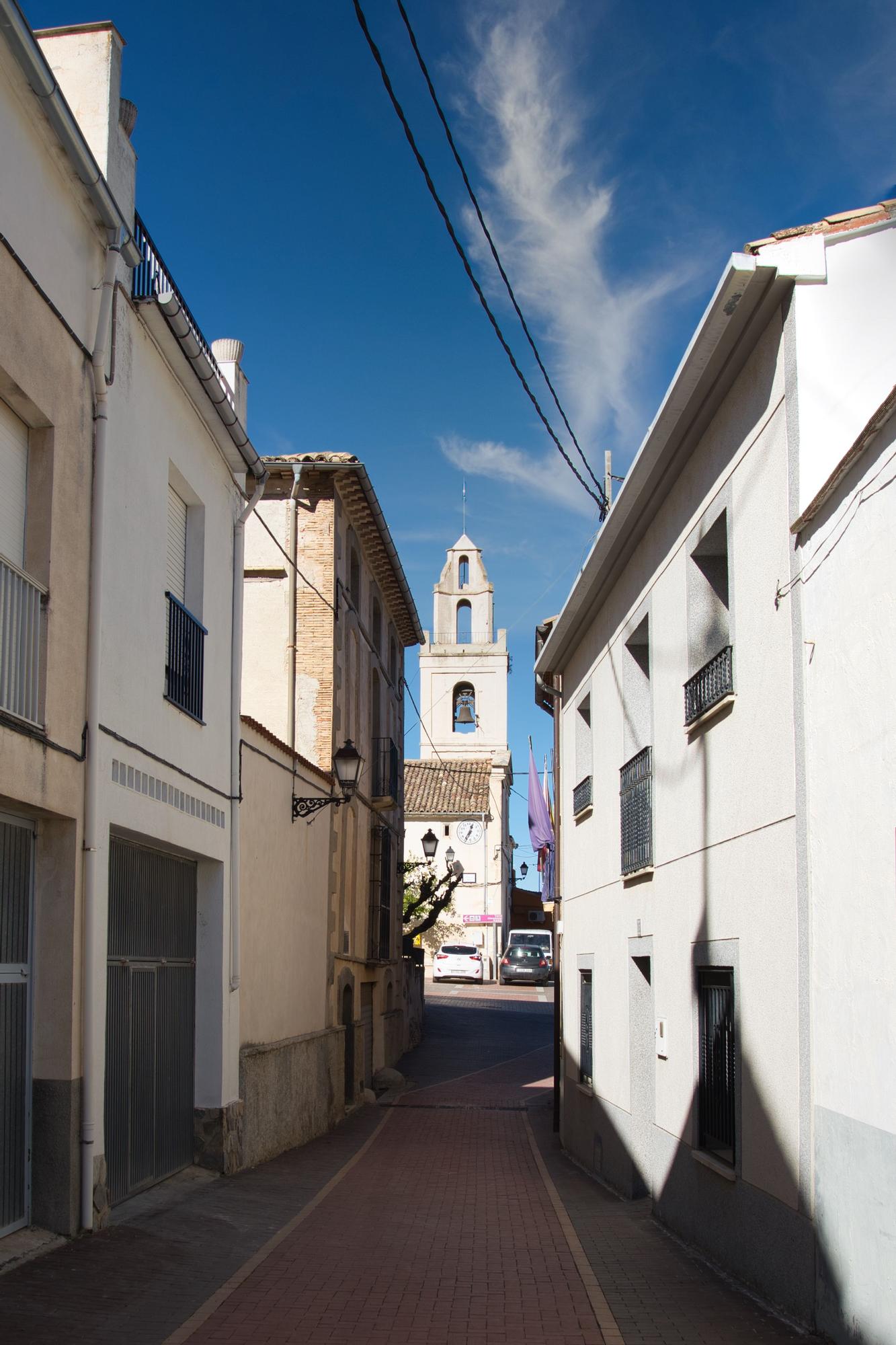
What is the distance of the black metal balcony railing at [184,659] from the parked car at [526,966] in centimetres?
3541

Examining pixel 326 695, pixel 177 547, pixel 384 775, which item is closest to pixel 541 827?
pixel 384 775

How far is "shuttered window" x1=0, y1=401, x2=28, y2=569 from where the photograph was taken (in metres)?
7.28

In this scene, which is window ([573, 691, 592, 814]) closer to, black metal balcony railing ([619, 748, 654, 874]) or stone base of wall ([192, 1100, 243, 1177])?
black metal balcony railing ([619, 748, 654, 874])

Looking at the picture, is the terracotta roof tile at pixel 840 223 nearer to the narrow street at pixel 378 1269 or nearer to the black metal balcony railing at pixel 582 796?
the narrow street at pixel 378 1269

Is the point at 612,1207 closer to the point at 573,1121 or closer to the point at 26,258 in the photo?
the point at 573,1121

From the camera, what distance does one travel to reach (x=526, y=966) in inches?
1773

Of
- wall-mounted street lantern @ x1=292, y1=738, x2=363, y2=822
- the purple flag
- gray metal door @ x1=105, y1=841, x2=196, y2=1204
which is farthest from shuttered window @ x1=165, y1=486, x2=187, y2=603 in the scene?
the purple flag

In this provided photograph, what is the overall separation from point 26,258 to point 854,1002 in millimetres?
5845

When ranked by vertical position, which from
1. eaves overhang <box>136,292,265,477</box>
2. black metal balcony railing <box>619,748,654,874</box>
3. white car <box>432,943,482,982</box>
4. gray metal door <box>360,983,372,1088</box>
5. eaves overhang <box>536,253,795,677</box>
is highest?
eaves overhang <box>136,292,265,477</box>

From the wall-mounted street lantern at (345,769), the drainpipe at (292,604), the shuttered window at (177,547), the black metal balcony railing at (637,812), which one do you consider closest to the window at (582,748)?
the wall-mounted street lantern at (345,769)

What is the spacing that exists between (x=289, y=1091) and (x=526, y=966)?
103ft

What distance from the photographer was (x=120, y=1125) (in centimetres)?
888

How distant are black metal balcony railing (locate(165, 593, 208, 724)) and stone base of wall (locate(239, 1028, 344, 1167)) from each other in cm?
356

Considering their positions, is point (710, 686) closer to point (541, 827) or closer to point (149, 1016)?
point (149, 1016)
